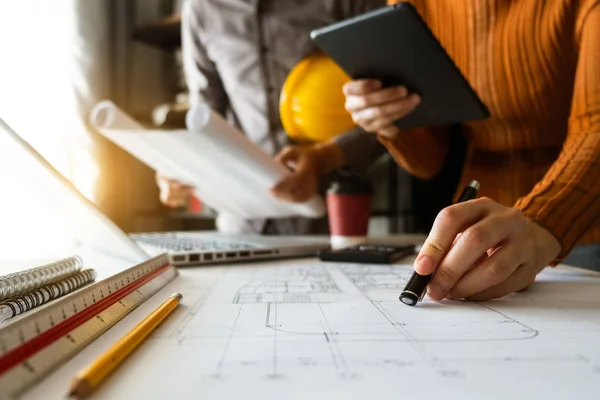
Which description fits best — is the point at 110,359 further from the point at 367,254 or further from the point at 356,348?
the point at 367,254

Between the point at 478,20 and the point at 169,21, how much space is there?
135 cm

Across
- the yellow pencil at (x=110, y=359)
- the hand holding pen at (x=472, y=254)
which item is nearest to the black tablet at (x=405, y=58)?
the hand holding pen at (x=472, y=254)

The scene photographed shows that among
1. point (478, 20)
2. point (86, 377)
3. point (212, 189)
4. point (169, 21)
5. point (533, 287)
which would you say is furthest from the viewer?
point (169, 21)

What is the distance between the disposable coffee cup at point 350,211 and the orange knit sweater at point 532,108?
10 cm

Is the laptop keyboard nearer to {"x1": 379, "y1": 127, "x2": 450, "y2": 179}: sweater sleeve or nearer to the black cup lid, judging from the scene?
the black cup lid

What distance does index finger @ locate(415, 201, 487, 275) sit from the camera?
0.43 metres

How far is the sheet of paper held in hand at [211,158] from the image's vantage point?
2.48 ft

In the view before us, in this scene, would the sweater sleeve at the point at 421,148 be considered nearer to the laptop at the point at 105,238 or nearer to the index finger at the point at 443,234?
the laptop at the point at 105,238

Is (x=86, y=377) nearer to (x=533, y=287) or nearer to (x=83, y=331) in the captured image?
(x=83, y=331)

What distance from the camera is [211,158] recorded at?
33.1 inches

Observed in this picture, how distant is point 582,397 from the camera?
24cm

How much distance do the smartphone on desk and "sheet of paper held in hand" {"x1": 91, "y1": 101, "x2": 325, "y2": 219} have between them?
213mm

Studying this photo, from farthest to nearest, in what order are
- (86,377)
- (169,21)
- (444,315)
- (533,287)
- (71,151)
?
(169,21), (71,151), (533,287), (444,315), (86,377)

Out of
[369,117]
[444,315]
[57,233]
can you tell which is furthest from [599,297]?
[57,233]
